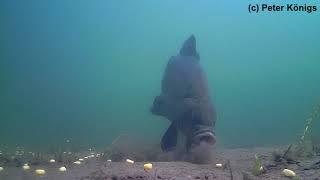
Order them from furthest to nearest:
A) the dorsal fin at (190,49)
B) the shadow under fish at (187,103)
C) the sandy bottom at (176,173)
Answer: the dorsal fin at (190,49)
the shadow under fish at (187,103)
the sandy bottom at (176,173)

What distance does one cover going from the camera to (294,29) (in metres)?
86.1

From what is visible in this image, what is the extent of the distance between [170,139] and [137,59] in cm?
9948

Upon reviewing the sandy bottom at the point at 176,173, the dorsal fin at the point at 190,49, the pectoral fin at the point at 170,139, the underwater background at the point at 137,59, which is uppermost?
the underwater background at the point at 137,59

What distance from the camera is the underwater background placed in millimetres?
52156

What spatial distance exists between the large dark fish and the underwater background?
28.1 metres

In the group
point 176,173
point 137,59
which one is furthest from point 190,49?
point 137,59

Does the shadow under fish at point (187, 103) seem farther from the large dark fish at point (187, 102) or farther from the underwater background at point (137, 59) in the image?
the underwater background at point (137, 59)

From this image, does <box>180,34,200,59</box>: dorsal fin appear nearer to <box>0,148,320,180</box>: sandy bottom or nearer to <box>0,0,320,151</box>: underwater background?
<box>0,148,320,180</box>: sandy bottom

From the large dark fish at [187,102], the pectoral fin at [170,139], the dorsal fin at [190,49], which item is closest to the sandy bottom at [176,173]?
the large dark fish at [187,102]

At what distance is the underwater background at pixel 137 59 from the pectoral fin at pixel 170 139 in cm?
2813

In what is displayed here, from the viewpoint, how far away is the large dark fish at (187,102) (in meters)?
8.82

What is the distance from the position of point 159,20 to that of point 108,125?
2083 inches

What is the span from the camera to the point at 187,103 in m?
9.20

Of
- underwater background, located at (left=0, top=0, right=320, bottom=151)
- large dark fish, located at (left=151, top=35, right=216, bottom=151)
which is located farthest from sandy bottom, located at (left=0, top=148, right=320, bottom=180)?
underwater background, located at (left=0, top=0, right=320, bottom=151)
